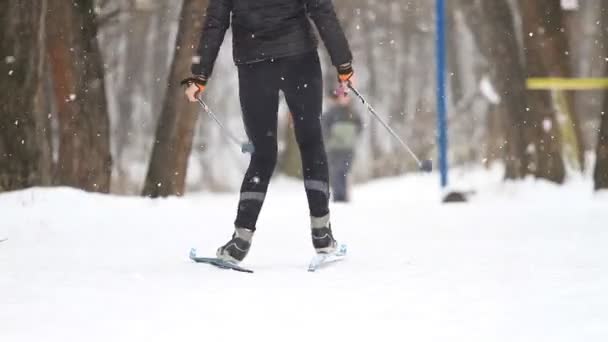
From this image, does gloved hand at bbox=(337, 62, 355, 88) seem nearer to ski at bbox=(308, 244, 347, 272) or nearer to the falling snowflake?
ski at bbox=(308, 244, 347, 272)

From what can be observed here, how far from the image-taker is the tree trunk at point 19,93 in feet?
30.4

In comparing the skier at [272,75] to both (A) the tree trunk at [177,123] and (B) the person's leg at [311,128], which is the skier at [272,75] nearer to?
(B) the person's leg at [311,128]

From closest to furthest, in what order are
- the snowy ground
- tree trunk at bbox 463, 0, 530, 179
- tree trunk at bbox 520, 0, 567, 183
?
1. the snowy ground
2. tree trunk at bbox 520, 0, 567, 183
3. tree trunk at bbox 463, 0, 530, 179

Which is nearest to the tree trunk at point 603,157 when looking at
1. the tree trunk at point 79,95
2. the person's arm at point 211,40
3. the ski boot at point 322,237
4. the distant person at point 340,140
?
the distant person at point 340,140

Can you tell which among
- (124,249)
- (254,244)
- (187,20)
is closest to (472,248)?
(254,244)

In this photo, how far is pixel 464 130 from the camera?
114ft

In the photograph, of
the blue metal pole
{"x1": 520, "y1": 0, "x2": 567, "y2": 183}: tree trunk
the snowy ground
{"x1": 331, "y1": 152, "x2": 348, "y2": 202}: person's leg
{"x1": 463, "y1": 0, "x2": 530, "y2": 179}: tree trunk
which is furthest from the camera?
{"x1": 331, "y1": 152, "x2": 348, "y2": 202}: person's leg

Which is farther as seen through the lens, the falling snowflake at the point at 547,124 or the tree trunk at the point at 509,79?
the tree trunk at the point at 509,79

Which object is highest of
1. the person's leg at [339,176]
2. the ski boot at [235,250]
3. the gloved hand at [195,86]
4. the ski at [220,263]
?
the gloved hand at [195,86]

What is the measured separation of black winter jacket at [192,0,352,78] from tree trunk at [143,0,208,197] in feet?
17.3

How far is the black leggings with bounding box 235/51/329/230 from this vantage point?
583 cm

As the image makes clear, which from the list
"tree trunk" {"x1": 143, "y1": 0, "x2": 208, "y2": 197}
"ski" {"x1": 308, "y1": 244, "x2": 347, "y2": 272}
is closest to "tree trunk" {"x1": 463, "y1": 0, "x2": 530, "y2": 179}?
"tree trunk" {"x1": 143, "y1": 0, "x2": 208, "y2": 197}

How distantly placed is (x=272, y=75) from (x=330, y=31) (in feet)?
1.23

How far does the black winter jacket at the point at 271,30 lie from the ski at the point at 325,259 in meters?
1.02
